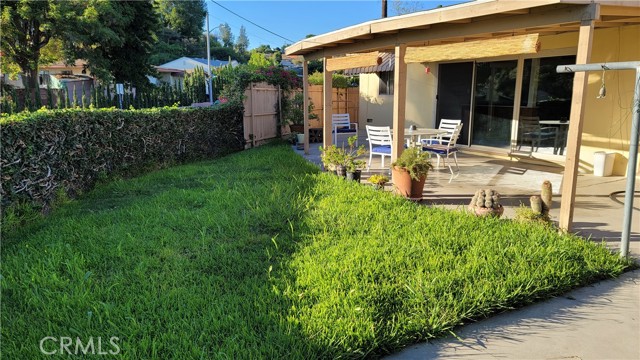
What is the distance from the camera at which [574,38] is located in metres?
6.82

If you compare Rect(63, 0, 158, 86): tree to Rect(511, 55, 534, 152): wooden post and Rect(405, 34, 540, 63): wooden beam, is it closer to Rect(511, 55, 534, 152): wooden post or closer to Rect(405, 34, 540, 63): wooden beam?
Rect(405, 34, 540, 63): wooden beam

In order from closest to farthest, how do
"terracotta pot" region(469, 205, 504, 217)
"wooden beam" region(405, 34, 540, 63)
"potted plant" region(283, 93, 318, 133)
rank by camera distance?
1. "wooden beam" region(405, 34, 540, 63)
2. "terracotta pot" region(469, 205, 504, 217)
3. "potted plant" region(283, 93, 318, 133)

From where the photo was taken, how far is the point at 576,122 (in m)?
3.69

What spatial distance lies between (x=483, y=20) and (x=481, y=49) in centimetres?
31

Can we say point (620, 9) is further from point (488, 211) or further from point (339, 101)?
point (339, 101)

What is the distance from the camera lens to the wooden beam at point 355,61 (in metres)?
6.37

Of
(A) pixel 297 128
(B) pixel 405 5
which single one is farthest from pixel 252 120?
(B) pixel 405 5

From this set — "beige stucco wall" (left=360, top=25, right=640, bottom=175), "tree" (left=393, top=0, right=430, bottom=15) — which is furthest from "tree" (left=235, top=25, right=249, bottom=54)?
"beige stucco wall" (left=360, top=25, right=640, bottom=175)

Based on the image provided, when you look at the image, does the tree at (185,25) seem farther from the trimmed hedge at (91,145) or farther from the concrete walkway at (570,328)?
the concrete walkway at (570,328)

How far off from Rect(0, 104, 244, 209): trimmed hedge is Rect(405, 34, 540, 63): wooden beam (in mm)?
4589

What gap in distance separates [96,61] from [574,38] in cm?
1772

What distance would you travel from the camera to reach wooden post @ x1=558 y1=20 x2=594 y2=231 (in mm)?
3557

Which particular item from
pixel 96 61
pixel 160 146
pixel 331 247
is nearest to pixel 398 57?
pixel 331 247

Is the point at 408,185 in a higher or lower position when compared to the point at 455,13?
lower
